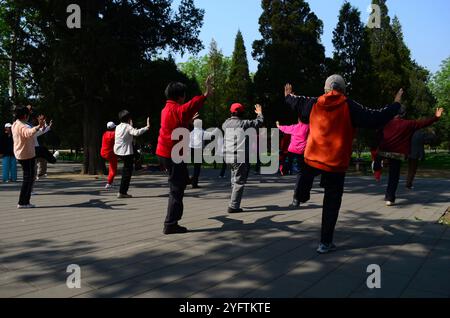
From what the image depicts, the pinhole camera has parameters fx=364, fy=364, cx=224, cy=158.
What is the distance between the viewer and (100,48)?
45.1ft

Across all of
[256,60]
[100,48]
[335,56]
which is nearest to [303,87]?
[335,56]

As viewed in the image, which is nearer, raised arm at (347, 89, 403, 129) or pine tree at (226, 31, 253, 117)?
raised arm at (347, 89, 403, 129)

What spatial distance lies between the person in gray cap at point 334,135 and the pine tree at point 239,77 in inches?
1594

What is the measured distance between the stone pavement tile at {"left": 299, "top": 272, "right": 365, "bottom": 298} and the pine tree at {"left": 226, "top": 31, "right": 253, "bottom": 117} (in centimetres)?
4160

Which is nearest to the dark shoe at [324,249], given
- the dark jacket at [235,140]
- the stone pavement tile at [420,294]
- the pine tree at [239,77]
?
the stone pavement tile at [420,294]

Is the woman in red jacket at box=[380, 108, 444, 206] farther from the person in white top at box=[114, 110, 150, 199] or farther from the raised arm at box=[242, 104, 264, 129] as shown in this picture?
the person in white top at box=[114, 110, 150, 199]

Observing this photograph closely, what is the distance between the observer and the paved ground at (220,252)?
124 inches

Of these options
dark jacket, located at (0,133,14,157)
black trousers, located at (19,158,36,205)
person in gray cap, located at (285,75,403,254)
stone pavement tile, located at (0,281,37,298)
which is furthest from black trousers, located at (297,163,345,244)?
dark jacket, located at (0,133,14,157)

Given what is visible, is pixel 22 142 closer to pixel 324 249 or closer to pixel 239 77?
pixel 324 249

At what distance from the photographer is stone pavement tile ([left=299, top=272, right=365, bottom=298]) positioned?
3006 mm

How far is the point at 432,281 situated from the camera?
10.9 ft

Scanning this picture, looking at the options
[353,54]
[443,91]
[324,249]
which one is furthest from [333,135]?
[443,91]
